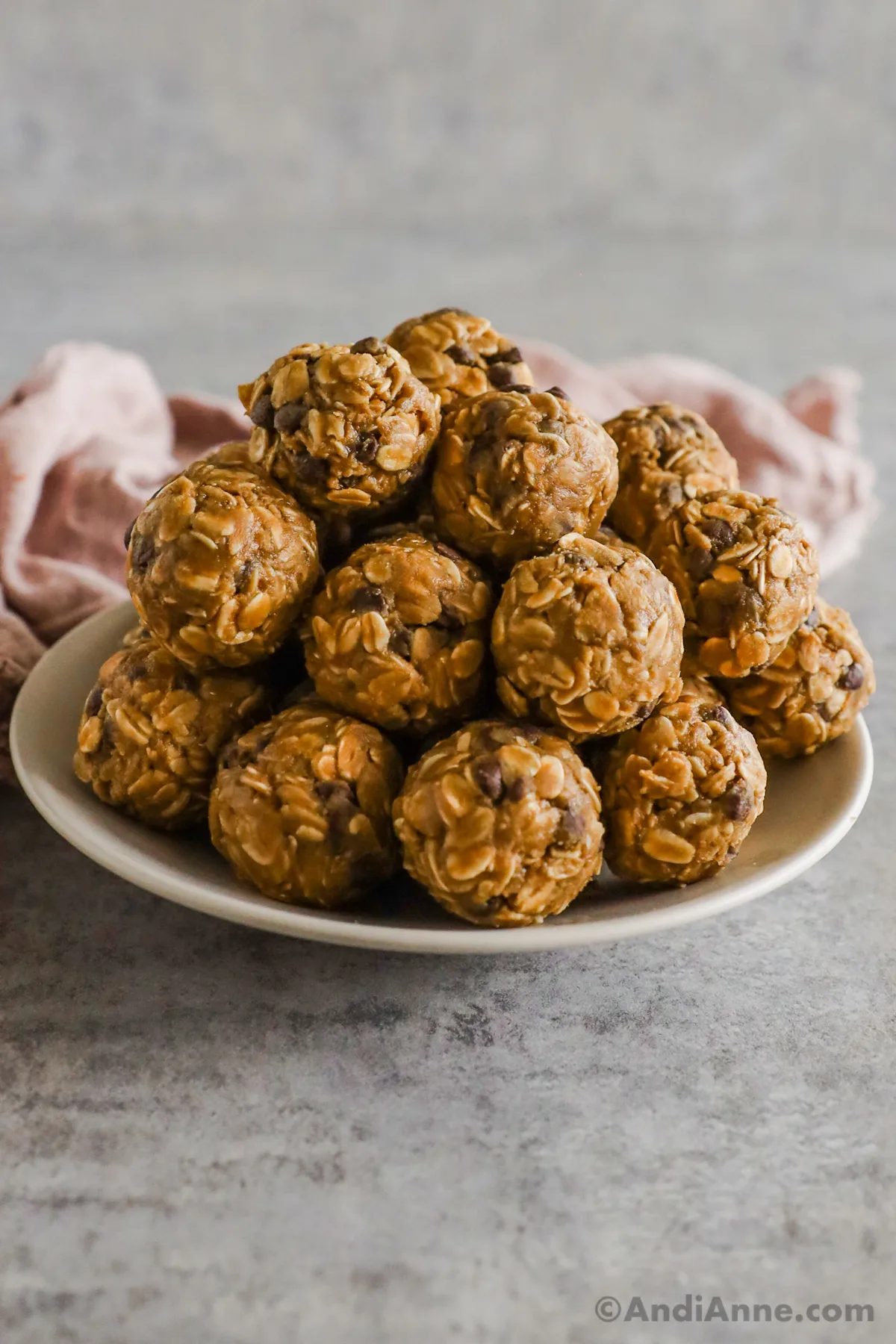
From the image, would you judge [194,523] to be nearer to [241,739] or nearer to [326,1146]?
[241,739]

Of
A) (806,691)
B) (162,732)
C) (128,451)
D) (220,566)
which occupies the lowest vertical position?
(128,451)

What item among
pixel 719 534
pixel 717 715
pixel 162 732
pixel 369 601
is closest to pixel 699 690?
pixel 717 715

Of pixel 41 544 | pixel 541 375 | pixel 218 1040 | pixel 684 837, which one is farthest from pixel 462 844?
pixel 541 375

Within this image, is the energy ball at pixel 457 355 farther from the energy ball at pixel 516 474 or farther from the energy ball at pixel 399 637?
the energy ball at pixel 399 637

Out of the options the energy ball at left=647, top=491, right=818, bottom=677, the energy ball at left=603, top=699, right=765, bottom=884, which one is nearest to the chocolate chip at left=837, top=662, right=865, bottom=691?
the energy ball at left=647, top=491, right=818, bottom=677

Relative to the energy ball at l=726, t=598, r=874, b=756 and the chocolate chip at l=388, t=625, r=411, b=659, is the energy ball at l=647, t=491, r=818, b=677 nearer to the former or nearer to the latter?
the energy ball at l=726, t=598, r=874, b=756

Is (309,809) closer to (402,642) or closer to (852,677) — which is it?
(402,642)
